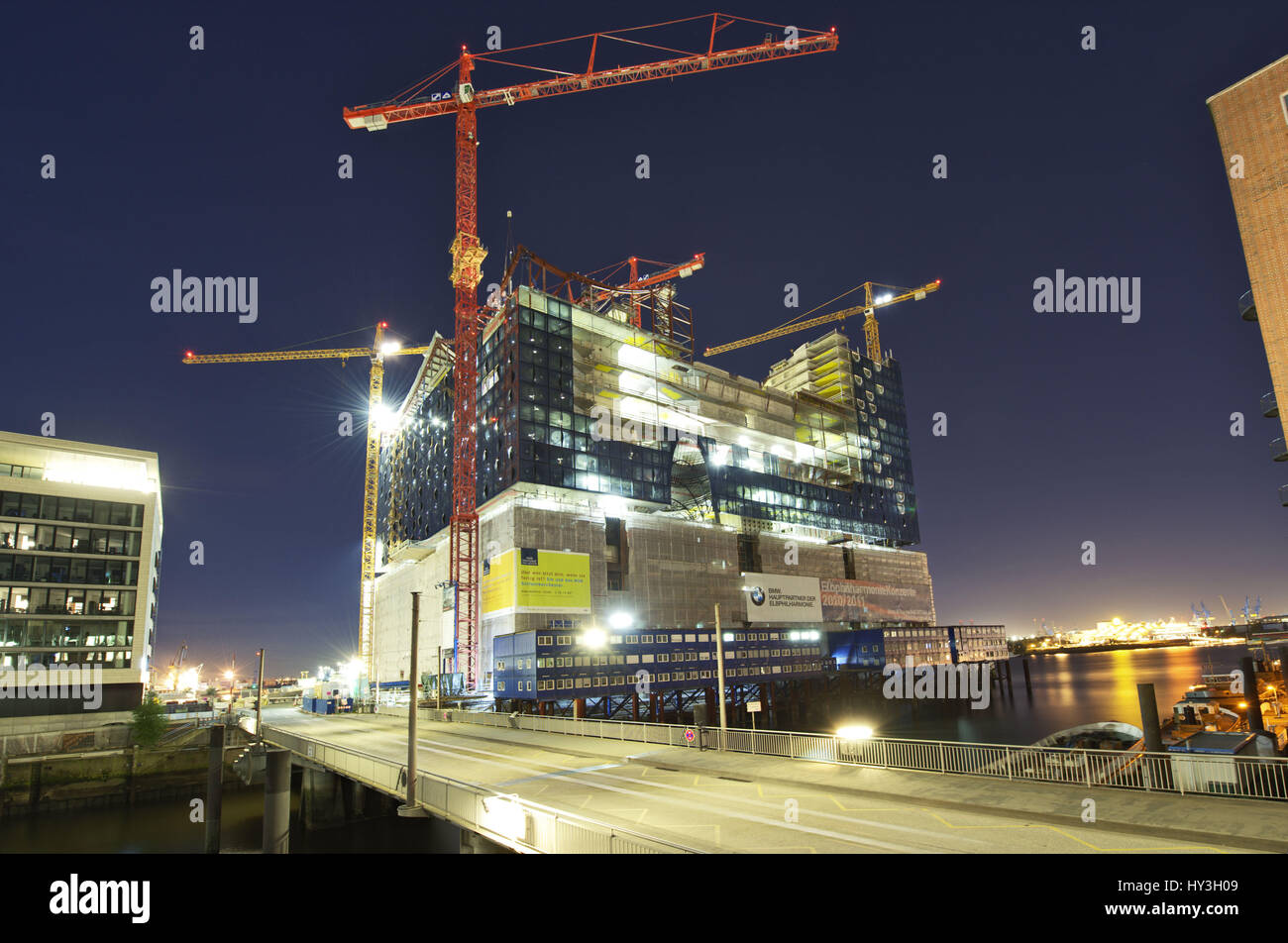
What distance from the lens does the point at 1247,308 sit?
33312 mm

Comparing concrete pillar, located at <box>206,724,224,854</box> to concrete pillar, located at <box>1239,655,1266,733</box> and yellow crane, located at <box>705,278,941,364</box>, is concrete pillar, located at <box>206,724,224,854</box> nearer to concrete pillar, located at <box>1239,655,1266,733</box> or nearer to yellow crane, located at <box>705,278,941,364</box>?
concrete pillar, located at <box>1239,655,1266,733</box>

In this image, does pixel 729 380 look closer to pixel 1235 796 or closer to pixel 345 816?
pixel 345 816

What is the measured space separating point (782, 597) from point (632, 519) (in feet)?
105

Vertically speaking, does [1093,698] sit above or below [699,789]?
below

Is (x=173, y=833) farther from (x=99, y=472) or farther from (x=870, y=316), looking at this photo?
(x=870, y=316)

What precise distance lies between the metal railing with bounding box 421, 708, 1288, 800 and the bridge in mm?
71

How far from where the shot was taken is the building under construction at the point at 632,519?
249 feet

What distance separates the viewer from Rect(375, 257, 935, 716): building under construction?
249 feet

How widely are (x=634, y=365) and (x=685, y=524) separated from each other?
87.1 ft

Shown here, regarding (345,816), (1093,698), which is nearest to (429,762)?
(345,816)

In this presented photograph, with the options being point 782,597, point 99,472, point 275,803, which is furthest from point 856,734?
point 99,472

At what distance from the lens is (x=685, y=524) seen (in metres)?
95.7

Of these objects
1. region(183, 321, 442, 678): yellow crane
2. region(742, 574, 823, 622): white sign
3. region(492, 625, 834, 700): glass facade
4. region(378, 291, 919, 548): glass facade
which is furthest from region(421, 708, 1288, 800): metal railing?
region(183, 321, 442, 678): yellow crane

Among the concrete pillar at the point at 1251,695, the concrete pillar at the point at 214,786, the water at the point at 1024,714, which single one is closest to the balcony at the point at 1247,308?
the concrete pillar at the point at 1251,695
